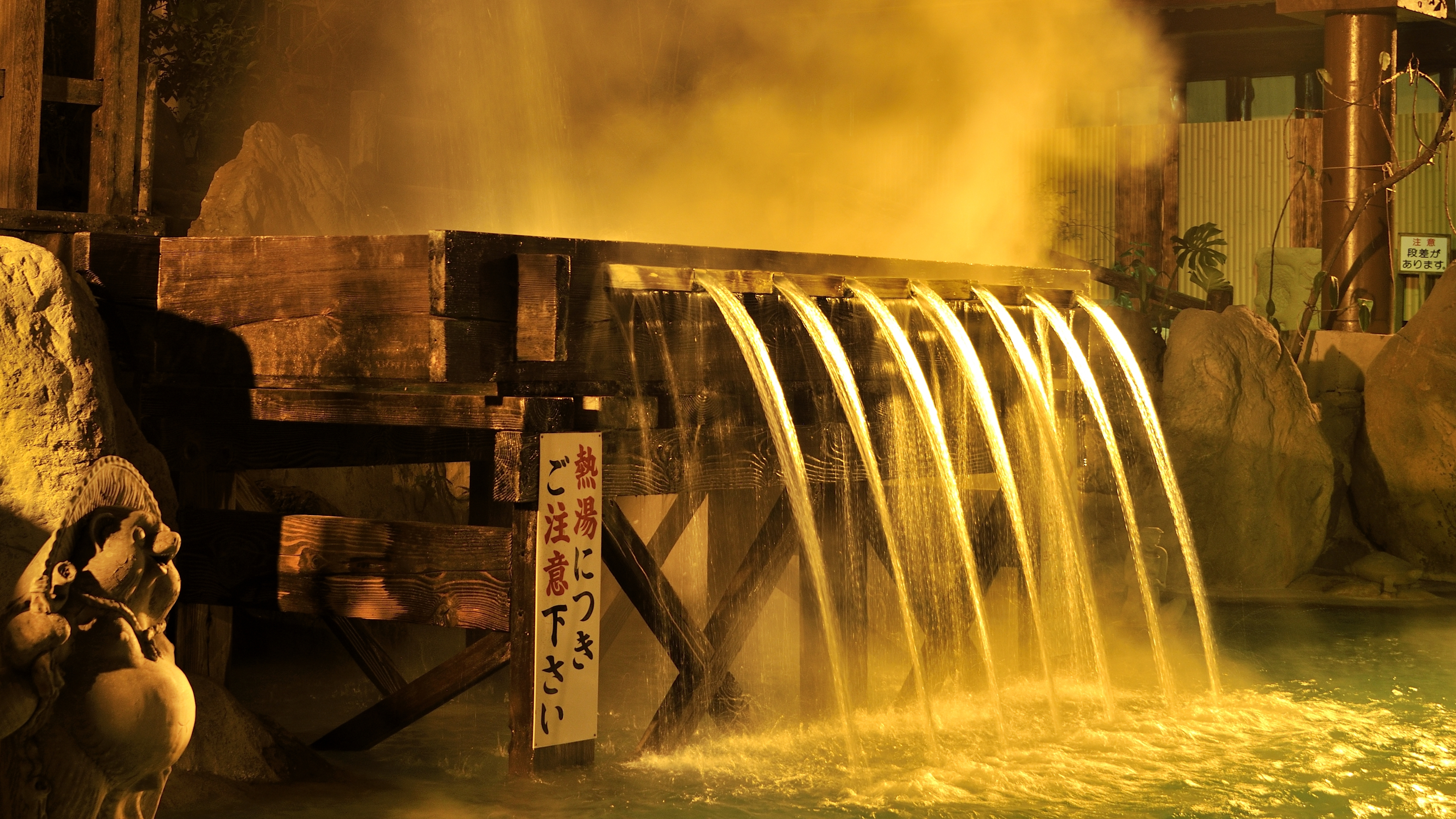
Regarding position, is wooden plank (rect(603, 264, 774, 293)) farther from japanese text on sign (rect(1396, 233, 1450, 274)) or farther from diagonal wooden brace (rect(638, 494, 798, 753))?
japanese text on sign (rect(1396, 233, 1450, 274))

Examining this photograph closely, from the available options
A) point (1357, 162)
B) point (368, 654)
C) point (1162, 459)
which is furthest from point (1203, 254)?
point (368, 654)

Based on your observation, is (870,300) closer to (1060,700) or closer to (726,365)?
(726,365)

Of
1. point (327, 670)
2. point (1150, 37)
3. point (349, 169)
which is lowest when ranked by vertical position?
point (327, 670)

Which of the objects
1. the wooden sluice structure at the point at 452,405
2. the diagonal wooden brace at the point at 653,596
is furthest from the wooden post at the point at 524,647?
the diagonal wooden brace at the point at 653,596

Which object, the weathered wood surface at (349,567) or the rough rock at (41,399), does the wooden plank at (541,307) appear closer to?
the weathered wood surface at (349,567)

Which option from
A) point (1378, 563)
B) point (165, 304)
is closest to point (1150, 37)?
point (1378, 563)

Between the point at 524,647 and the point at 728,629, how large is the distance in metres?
1.23

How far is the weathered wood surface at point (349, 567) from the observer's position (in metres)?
4.55

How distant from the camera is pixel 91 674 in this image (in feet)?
9.48

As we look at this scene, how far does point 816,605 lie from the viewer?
6031 mm

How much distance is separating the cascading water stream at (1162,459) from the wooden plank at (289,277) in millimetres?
3725

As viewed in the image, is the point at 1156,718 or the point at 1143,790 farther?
the point at 1156,718

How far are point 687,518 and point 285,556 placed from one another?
109 inches

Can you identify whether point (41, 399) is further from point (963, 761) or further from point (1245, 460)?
point (1245, 460)
